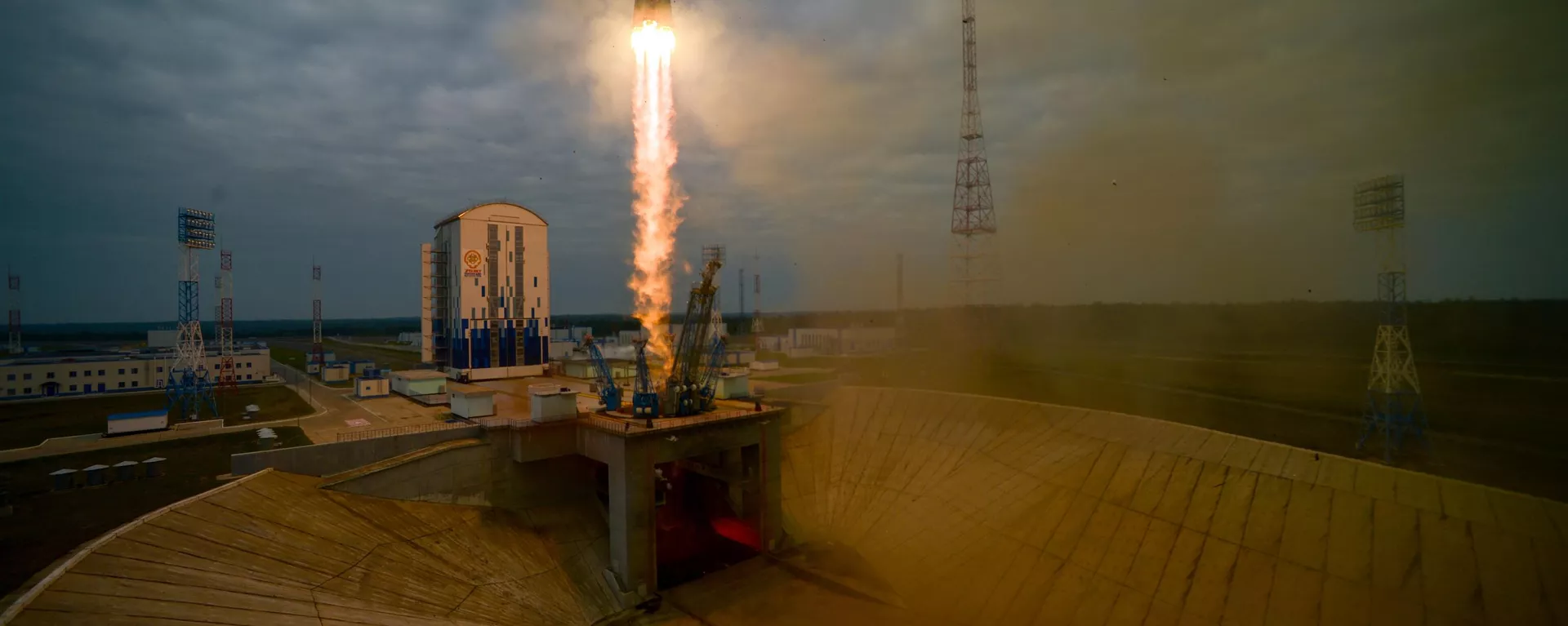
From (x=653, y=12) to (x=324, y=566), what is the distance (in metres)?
21.9

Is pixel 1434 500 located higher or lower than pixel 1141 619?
higher

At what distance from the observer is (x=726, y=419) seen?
2492cm

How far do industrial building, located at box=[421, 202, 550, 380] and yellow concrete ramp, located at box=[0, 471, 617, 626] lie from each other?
17880mm

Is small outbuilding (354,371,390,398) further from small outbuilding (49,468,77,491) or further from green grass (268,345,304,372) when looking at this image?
green grass (268,345,304,372)

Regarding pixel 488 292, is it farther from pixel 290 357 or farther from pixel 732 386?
pixel 290 357

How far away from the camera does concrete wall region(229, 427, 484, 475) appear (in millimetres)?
19906

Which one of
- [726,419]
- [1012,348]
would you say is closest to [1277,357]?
[1012,348]

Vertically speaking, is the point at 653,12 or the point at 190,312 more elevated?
the point at 653,12

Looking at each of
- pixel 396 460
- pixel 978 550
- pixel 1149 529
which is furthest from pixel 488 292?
pixel 1149 529

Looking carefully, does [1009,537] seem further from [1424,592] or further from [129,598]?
[129,598]

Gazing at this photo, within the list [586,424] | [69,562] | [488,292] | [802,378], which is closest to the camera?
[69,562]

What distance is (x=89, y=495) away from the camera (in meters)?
21.8

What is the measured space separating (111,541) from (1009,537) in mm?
23867

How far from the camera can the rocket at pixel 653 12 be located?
85.1 feet
